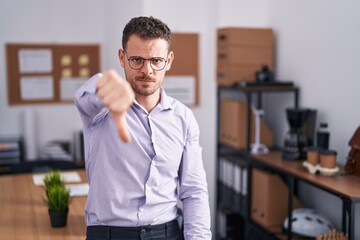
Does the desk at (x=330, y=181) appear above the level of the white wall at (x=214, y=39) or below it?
below

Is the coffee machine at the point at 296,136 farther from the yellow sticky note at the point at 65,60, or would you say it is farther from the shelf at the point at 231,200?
the yellow sticky note at the point at 65,60

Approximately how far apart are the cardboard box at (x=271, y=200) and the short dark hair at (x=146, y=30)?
1812mm

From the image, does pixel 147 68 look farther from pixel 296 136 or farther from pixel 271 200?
→ pixel 271 200

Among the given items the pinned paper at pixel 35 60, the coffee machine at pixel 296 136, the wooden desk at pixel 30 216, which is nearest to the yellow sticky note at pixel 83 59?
the pinned paper at pixel 35 60

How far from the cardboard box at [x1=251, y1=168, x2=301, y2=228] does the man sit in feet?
4.75

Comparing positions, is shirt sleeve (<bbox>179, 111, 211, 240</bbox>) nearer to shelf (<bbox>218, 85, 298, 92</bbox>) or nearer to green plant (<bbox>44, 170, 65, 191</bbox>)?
green plant (<bbox>44, 170, 65, 191</bbox>)

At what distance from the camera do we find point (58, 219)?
1.95 m

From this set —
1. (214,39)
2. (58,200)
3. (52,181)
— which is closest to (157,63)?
(58,200)

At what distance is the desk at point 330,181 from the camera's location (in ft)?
7.20

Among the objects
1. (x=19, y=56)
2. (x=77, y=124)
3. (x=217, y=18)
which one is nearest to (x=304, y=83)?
(x=217, y=18)

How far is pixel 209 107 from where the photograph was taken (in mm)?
3891

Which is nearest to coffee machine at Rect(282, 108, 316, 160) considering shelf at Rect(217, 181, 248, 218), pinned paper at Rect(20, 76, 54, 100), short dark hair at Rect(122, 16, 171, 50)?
shelf at Rect(217, 181, 248, 218)

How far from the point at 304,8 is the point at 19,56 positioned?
102 inches

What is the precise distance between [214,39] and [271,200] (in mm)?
1443
